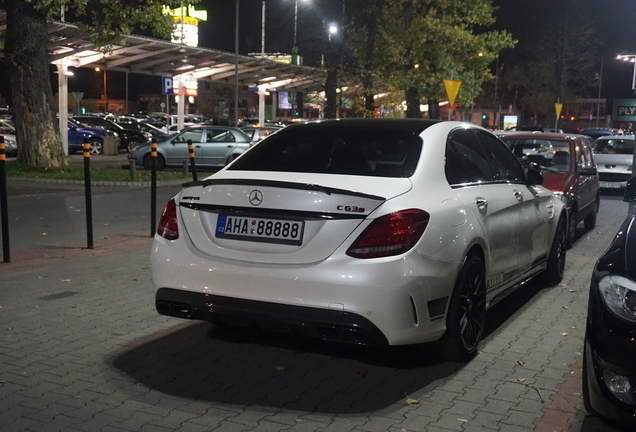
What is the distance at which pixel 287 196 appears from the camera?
4.70m

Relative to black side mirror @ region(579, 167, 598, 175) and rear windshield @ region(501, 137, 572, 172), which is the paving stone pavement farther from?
rear windshield @ region(501, 137, 572, 172)

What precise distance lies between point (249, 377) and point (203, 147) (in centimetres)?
2036

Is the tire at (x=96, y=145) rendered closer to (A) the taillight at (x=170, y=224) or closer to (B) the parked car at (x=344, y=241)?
(B) the parked car at (x=344, y=241)

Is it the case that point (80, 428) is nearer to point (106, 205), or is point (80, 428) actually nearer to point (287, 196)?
point (287, 196)

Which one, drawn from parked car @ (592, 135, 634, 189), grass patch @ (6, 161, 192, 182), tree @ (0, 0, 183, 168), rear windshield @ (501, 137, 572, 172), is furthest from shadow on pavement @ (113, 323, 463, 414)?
parked car @ (592, 135, 634, 189)

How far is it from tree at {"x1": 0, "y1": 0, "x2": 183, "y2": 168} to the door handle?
51.3 feet

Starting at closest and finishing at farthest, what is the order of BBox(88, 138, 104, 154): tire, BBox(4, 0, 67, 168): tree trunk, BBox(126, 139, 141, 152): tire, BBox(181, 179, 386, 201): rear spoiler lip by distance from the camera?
BBox(181, 179, 386, 201): rear spoiler lip → BBox(4, 0, 67, 168): tree trunk → BBox(126, 139, 141, 152): tire → BBox(88, 138, 104, 154): tire

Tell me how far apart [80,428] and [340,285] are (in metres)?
1.61

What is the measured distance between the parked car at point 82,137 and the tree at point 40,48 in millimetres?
11364

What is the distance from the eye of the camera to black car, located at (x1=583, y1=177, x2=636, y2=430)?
3729 mm

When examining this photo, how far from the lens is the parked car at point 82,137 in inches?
1265

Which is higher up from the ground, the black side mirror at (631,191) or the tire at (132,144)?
the black side mirror at (631,191)

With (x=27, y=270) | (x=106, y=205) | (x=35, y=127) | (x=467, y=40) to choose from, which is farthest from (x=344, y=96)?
(x=27, y=270)

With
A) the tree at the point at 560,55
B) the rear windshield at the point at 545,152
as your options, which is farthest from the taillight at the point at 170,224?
the tree at the point at 560,55
